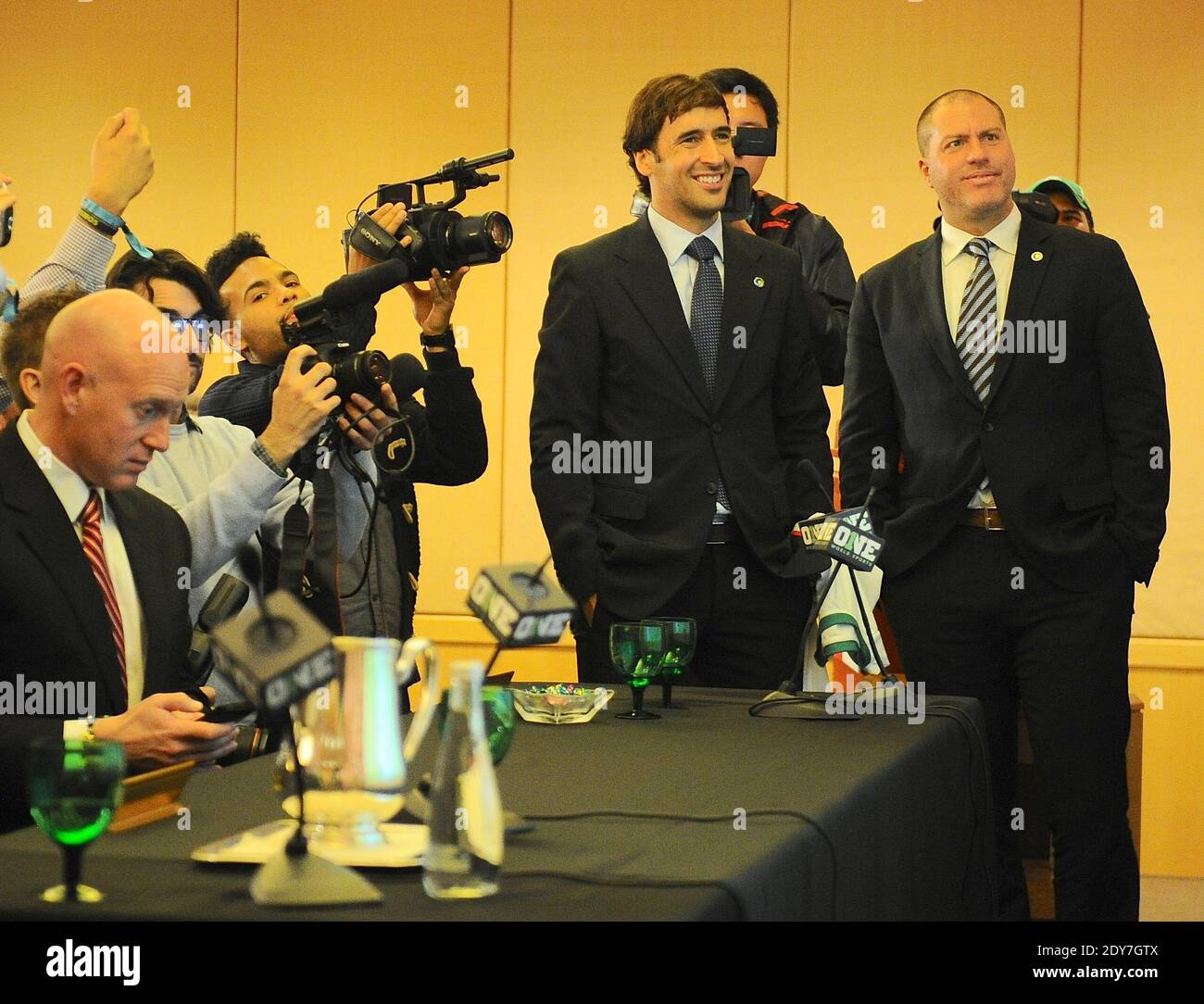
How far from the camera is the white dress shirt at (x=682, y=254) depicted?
9.71 feet

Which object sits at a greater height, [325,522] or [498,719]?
[325,522]

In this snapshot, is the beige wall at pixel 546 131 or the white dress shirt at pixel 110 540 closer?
the white dress shirt at pixel 110 540

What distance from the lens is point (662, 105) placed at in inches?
118

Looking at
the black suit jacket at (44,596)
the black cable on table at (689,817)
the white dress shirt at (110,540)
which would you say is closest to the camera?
the black cable on table at (689,817)

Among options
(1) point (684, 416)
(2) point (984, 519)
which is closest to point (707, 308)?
(1) point (684, 416)

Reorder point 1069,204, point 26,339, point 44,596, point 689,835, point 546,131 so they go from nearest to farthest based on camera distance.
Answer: point 689,835 → point 44,596 → point 26,339 → point 1069,204 → point 546,131

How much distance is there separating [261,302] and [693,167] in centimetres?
117

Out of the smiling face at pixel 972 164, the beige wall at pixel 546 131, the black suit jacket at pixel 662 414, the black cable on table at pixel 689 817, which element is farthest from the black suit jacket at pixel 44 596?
the beige wall at pixel 546 131

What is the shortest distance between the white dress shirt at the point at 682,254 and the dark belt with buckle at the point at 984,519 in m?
0.64

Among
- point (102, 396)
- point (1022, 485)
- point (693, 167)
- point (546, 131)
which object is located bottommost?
point (1022, 485)

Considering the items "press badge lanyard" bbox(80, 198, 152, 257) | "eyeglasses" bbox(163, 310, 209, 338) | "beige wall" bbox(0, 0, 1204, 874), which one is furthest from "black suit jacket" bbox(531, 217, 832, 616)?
"beige wall" bbox(0, 0, 1204, 874)

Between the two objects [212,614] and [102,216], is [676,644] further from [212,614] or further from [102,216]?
[102,216]

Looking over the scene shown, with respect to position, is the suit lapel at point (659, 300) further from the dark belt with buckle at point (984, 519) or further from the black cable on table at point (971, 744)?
the black cable on table at point (971, 744)

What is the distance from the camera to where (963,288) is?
10.1ft
